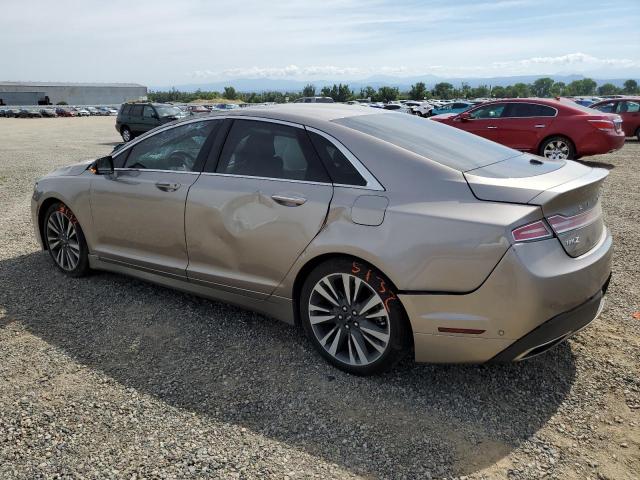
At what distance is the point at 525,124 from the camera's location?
41.0 ft

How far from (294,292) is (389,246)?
82 centimetres

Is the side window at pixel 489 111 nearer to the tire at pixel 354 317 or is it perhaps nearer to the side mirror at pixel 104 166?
the side mirror at pixel 104 166

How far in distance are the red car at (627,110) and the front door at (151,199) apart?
60.3 feet

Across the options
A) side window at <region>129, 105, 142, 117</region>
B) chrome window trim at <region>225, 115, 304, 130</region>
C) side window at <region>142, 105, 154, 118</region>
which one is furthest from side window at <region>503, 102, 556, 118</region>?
side window at <region>129, 105, 142, 117</region>

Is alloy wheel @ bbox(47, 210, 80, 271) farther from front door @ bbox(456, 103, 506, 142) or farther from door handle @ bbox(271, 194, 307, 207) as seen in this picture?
front door @ bbox(456, 103, 506, 142)

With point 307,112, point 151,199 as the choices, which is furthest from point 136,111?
point 307,112

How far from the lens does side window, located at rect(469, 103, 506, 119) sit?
517 inches

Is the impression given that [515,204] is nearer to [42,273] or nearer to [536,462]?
[536,462]

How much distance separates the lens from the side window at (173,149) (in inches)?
161

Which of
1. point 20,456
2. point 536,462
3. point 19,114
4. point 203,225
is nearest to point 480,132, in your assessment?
point 203,225

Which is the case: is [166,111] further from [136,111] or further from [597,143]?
[597,143]

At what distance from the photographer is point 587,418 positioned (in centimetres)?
292

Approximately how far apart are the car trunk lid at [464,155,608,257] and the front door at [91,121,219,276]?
2099mm

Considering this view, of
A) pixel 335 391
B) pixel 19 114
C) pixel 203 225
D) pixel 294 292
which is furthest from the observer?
pixel 19 114
